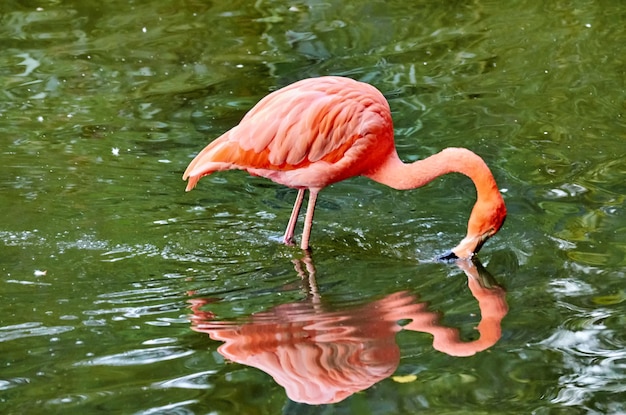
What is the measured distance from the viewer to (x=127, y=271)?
17.4ft

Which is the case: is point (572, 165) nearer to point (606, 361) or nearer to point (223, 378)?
point (606, 361)

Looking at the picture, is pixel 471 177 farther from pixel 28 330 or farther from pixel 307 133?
pixel 28 330

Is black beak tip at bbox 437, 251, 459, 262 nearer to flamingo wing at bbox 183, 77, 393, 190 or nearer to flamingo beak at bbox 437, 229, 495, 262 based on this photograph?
flamingo beak at bbox 437, 229, 495, 262

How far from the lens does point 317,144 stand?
5590 mm

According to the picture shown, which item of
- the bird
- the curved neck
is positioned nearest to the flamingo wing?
the bird

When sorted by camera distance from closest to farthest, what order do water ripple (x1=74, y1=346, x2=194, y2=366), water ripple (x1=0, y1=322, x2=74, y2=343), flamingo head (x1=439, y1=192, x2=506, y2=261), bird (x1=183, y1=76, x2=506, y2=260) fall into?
1. water ripple (x1=74, y1=346, x2=194, y2=366)
2. water ripple (x1=0, y1=322, x2=74, y2=343)
3. flamingo head (x1=439, y1=192, x2=506, y2=261)
4. bird (x1=183, y1=76, x2=506, y2=260)

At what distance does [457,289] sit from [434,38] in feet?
14.8

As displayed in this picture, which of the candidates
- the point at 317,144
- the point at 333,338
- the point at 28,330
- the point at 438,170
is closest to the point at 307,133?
the point at 317,144

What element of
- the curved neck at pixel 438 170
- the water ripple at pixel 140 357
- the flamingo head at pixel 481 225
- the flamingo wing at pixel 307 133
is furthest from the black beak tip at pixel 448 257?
the water ripple at pixel 140 357

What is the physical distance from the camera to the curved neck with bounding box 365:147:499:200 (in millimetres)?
5328

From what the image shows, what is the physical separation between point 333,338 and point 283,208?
187 centimetres

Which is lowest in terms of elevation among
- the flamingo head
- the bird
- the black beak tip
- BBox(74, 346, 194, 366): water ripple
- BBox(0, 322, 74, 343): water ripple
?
the black beak tip

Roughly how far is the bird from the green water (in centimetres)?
39

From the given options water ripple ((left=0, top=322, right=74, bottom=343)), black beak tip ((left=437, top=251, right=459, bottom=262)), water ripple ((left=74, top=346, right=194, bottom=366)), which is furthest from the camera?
black beak tip ((left=437, top=251, right=459, bottom=262))
